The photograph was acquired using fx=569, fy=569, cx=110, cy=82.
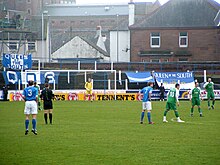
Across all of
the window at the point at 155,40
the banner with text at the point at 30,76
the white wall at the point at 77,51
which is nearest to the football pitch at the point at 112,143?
the banner with text at the point at 30,76

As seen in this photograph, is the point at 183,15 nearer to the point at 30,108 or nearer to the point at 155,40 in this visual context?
the point at 155,40

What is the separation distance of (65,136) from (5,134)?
234 cm

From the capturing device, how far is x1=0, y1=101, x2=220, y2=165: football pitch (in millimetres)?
14815

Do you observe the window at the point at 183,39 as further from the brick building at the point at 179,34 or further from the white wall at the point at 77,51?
→ the white wall at the point at 77,51

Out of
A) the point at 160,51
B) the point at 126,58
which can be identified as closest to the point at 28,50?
the point at 126,58

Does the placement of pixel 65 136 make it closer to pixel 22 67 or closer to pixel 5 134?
pixel 5 134

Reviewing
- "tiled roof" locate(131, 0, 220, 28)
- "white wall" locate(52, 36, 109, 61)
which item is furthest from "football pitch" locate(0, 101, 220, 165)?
"white wall" locate(52, 36, 109, 61)

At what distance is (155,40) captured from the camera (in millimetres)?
70062

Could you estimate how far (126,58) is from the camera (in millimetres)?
77062

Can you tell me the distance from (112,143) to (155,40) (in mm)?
52606

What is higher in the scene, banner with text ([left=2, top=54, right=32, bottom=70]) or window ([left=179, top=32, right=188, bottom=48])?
window ([left=179, top=32, right=188, bottom=48])

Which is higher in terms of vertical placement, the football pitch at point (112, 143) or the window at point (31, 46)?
the window at point (31, 46)

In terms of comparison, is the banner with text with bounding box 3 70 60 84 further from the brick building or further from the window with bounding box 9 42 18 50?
the window with bounding box 9 42 18 50

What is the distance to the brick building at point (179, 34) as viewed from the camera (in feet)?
224
